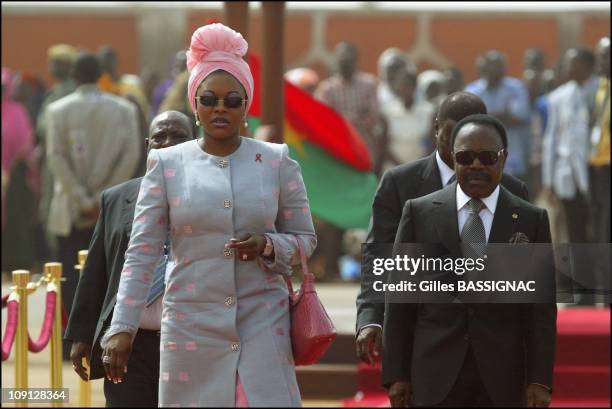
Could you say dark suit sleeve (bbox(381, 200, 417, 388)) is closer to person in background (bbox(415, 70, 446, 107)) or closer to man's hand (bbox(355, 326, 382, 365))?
man's hand (bbox(355, 326, 382, 365))

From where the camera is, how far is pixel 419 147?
16.4 m

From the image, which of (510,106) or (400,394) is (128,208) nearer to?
(400,394)

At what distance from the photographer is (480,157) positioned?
645 cm

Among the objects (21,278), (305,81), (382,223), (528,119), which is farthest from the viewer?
(305,81)

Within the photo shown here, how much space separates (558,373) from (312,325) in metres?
5.83

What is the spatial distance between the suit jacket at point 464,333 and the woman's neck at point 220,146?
3.26ft

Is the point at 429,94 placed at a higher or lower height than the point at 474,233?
higher

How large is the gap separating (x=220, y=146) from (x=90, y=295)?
1.58m

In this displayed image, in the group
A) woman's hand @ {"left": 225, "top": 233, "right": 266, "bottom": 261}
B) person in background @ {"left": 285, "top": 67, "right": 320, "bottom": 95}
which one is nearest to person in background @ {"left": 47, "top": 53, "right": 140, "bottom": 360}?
person in background @ {"left": 285, "top": 67, "right": 320, "bottom": 95}

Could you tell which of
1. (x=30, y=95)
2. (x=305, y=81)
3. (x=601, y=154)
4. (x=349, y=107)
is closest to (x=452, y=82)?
(x=305, y=81)

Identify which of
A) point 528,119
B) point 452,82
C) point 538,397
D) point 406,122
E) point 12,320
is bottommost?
point 538,397

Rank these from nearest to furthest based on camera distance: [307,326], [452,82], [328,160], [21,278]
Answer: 1. [307,326]
2. [21,278]
3. [328,160]
4. [452,82]

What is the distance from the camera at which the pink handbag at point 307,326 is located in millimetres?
5758

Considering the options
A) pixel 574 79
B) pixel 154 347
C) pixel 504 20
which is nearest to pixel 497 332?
pixel 154 347
